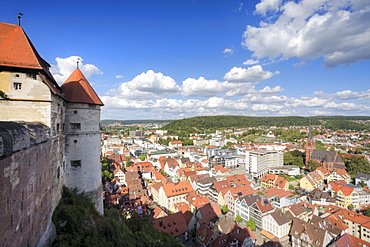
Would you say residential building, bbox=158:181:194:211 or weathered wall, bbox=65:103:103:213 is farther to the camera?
residential building, bbox=158:181:194:211

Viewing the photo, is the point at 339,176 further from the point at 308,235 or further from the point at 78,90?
the point at 78,90

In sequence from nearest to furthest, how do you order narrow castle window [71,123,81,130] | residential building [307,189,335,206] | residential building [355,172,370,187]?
narrow castle window [71,123,81,130] → residential building [307,189,335,206] → residential building [355,172,370,187]

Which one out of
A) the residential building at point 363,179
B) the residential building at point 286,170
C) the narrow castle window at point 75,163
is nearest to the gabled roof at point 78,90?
the narrow castle window at point 75,163

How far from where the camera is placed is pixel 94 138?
16016mm

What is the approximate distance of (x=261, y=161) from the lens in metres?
70.4

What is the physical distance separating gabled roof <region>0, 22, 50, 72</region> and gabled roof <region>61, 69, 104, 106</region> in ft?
13.2

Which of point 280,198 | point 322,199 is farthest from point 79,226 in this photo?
point 322,199

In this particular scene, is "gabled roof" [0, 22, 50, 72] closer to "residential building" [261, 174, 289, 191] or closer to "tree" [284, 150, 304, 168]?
"residential building" [261, 174, 289, 191]

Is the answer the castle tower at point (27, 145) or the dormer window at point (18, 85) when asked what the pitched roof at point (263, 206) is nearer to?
the castle tower at point (27, 145)

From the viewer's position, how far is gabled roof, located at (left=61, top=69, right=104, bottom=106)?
15.4 m

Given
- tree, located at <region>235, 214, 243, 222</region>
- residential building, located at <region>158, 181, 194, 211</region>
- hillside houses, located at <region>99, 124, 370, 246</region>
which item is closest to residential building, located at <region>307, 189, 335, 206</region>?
hillside houses, located at <region>99, 124, 370, 246</region>

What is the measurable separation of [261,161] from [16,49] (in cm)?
7120

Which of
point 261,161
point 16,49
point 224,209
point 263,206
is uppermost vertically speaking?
point 16,49

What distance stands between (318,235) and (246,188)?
1660 centimetres
